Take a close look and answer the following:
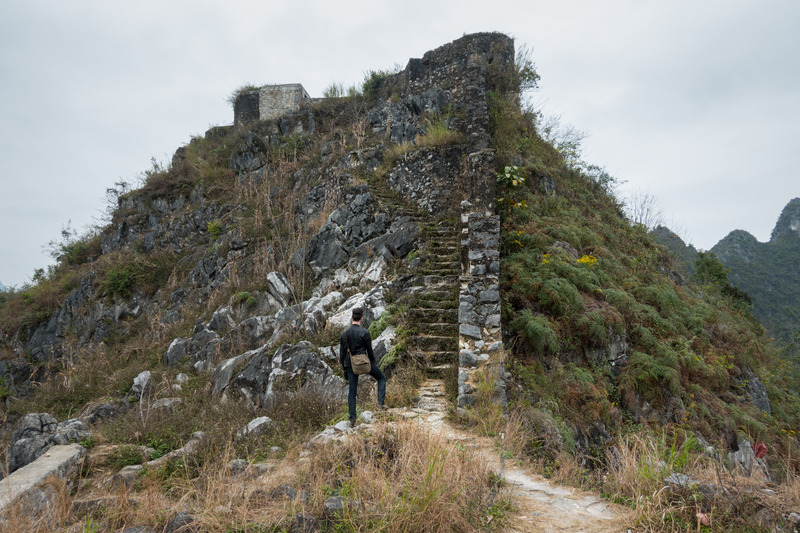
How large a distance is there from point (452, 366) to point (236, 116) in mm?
19254

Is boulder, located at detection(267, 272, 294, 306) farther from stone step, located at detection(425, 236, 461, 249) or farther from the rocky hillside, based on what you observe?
stone step, located at detection(425, 236, 461, 249)

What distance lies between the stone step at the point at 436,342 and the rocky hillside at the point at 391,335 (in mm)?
39

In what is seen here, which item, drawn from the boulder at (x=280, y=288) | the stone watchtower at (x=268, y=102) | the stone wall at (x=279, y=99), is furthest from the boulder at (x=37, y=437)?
the stone wall at (x=279, y=99)

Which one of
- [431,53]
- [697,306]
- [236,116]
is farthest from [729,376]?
[236,116]

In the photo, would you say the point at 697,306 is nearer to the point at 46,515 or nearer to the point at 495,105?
the point at 495,105

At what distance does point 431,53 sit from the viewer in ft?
47.8

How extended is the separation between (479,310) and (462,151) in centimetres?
600

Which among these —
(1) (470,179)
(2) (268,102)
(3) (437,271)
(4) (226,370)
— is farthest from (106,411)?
(2) (268,102)

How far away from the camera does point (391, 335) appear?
6.98 metres

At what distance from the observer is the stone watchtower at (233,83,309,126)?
19141mm

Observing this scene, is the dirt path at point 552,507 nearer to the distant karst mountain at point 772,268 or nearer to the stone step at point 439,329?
the stone step at point 439,329

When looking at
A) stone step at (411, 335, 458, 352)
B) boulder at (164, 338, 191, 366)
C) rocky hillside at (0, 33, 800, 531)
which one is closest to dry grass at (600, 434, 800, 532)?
rocky hillside at (0, 33, 800, 531)

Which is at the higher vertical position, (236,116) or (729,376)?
(236,116)

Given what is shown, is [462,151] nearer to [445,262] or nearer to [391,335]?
[445,262]
